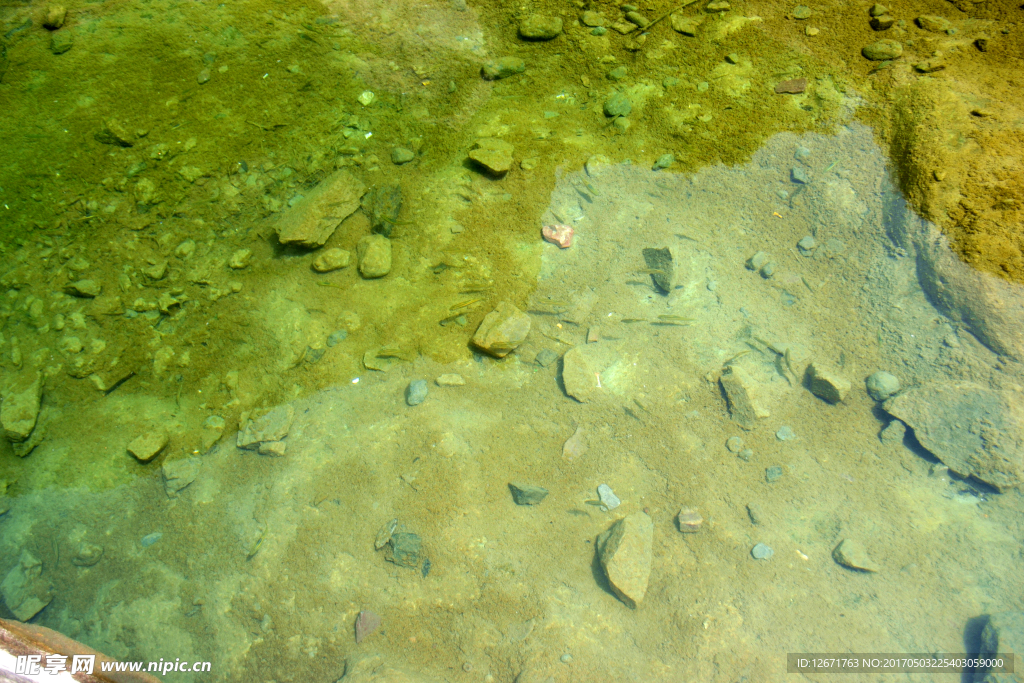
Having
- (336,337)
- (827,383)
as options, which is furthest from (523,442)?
(827,383)

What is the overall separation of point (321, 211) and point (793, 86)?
2.52 meters

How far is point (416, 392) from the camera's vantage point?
7.34 ft

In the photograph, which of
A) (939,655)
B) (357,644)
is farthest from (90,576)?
(939,655)

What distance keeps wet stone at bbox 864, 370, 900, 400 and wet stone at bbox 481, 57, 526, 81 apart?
238cm

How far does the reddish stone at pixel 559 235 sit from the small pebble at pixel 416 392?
918 mm

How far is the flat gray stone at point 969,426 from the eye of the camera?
1940mm

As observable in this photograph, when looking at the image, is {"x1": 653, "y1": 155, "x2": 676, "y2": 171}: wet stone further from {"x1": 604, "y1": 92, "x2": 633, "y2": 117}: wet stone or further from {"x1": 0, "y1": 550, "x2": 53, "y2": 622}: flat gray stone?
{"x1": 0, "y1": 550, "x2": 53, "y2": 622}: flat gray stone

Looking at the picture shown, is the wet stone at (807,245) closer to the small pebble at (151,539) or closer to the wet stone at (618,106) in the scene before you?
the wet stone at (618,106)

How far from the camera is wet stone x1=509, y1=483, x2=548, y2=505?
2041 mm

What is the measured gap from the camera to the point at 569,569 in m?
1.93

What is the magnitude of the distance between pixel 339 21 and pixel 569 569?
3.25 meters

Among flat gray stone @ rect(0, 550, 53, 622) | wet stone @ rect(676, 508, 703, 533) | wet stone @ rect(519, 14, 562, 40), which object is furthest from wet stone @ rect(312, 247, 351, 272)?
wet stone @ rect(676, 508, 703, 533)

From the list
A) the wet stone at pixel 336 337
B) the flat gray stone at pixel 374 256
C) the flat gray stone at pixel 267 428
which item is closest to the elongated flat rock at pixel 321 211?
the flat gray stone at pixel 374 256

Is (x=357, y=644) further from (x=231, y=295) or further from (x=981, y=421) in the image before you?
(x=981, y=421)
